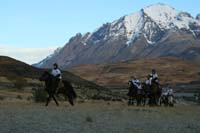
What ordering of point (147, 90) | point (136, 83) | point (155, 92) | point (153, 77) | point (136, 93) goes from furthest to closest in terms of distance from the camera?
point (136, 93) < point (136, 83) < point (147, 90) < point (155, 92) < point (153, 77)

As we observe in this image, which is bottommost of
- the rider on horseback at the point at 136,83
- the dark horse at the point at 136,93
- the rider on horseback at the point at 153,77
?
the dark horse at the point at 136,93

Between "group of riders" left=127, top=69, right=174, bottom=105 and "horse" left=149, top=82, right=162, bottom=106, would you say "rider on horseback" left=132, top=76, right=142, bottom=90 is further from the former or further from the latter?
"horse" left=149, top=82, right=162, bottom=106

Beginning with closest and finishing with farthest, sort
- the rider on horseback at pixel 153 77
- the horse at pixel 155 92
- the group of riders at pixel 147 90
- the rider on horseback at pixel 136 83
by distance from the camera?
1. the rider on horseback at pixel 153 77
2. the horse at pixel 155 92
3. the group of riders at pixel 147 90
4. the rider on horseback at pixel 136 83

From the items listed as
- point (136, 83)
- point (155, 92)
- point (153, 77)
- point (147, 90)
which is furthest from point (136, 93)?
point (153, 77)

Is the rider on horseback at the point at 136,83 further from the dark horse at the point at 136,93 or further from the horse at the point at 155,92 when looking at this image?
the horse at the point at 155,92

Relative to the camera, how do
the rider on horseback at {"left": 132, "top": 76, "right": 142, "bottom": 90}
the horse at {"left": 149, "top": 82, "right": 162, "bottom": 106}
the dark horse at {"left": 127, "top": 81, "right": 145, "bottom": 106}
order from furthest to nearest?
the dark horse at {"left": 127, "top": 81, "right": 145, "bottom": 106}, the rider on horseback at {"left": 132, "top": 76, "right": 142, "bottom": 90}, the horse at {"left": 149, "top": 82, "right": 162, "bottom": 106}

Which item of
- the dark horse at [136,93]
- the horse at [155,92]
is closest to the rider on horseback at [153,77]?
the horse at [155,92]

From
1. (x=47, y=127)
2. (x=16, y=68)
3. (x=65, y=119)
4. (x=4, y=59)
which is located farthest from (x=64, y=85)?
(x=4, y=59)


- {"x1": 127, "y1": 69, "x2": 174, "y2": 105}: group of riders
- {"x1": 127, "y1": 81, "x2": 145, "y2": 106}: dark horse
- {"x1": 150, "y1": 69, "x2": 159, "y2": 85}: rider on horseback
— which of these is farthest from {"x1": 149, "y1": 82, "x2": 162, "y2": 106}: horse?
{"x1": 127, "y1": 81, "x2": 145, "y2": 106}: dark horse

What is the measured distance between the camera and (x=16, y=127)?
747 inches

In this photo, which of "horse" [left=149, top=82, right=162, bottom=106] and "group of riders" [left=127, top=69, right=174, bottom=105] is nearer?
"horse" [left=149, top=82, right=162, bottom=106]

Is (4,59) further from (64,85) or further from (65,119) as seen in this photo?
(65,119)

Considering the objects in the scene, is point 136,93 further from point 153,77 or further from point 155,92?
point 153,77

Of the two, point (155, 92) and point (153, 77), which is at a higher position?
point (153, 77)
